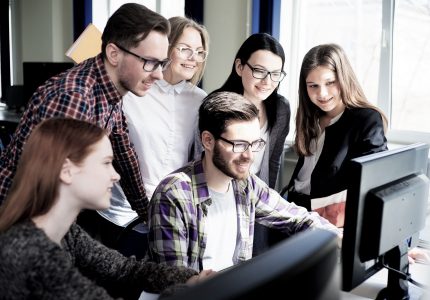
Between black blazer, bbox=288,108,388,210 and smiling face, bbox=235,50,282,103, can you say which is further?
smiling face, bbox=235,50,282,103

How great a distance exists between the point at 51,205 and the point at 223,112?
0.74 metres

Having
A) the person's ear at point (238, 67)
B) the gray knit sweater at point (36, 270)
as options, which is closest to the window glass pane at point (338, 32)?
the person's ear at point (238, 67)

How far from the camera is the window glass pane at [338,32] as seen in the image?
11.0ft

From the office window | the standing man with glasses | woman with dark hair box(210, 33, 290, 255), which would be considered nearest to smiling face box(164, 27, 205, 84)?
the standing man with glasses

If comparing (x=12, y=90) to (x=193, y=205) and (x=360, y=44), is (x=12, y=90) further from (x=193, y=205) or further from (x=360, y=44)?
(x=193, y=205)

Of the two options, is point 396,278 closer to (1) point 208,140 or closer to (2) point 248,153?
(2) point 248,153

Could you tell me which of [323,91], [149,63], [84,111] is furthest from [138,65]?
[323,91]

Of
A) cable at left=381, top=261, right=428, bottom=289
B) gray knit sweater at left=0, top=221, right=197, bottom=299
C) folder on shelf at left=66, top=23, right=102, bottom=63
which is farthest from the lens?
folder on shelf at left=66, top=23, right=102, bottom=63

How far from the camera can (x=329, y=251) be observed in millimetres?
710

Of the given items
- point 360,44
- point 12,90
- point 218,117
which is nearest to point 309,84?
point 218,117

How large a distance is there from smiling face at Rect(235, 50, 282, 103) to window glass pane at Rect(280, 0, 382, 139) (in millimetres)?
1370

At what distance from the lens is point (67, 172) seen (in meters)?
1.12

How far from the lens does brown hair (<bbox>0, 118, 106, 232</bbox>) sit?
1.10 metres

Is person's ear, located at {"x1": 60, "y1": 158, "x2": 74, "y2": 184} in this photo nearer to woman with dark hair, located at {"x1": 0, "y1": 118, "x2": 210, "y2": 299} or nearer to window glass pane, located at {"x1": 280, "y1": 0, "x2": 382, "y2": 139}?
woman with dark hair, located at {"x1": 0, "y1": 118, "x2": 210, "y2": 299}
